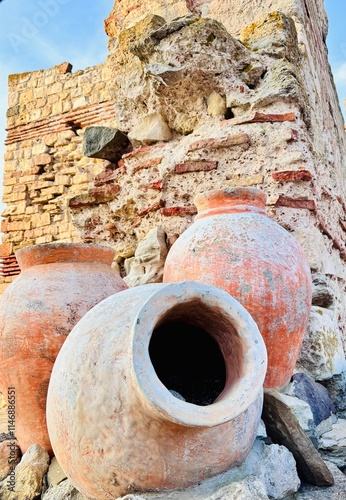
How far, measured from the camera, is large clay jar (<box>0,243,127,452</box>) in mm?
1521

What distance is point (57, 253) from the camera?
1.70 m

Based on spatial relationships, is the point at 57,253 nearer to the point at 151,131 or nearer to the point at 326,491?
the point at 326,491

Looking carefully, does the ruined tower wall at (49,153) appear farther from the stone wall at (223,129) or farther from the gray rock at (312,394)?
the gray rock at (312,394)

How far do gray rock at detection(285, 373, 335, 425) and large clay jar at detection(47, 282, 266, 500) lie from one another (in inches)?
24.9

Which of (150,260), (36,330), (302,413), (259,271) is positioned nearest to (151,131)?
(150,260)

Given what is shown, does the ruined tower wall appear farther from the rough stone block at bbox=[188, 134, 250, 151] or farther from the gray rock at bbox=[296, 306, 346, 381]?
the gray rock at bbox=[296, 306, 346, 381]

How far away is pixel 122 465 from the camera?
0.94 metres

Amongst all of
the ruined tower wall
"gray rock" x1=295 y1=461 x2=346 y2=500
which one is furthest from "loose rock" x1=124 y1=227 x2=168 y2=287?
the ruined tower wall

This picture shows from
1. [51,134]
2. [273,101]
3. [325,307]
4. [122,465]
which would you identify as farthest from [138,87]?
[51,134]

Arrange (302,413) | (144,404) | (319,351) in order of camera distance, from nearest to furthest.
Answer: (144,404) → (302,413) → (319,351)

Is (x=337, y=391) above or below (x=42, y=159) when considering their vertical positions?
below

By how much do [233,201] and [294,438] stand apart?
0.91 m

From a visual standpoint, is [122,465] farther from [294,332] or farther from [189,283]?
[294,332]

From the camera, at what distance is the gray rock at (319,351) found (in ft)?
6.28
